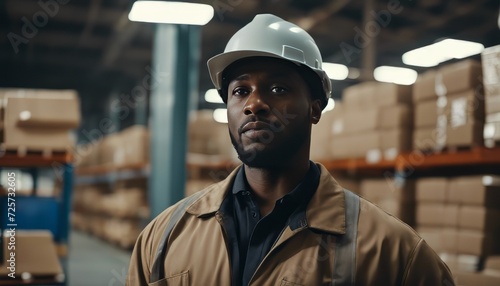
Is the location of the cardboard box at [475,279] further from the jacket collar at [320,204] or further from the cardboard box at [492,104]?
the jacket collar at [320,204]

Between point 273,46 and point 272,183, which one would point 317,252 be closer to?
point 272,183

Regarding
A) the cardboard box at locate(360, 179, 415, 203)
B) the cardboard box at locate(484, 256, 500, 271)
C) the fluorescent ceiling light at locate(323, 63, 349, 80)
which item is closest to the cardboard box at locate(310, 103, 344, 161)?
the cardboard box at locate(360, 179, 415, 203)

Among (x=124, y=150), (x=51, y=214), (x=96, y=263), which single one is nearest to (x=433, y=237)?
(x=51, y=214)

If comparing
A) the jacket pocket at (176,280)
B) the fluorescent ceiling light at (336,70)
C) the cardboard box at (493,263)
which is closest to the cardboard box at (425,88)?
the cardboard box at (493,263)

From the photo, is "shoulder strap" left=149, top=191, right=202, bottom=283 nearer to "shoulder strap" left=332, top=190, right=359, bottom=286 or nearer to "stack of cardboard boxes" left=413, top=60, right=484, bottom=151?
"shoulder strap" left=332, top=190, right=359, bottom=286

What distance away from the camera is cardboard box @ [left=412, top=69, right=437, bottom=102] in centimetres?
513

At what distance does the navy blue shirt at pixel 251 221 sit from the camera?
182cm

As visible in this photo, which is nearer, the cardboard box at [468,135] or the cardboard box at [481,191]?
the cardboard box at [481,191]

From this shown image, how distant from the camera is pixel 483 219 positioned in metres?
4.43

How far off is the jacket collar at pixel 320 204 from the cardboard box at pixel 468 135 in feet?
9.96

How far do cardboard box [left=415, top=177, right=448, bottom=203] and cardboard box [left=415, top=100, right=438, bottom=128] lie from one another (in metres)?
0.55

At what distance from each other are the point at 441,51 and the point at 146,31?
616 cm

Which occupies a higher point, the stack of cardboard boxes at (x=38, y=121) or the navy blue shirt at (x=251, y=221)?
the stack of cardboard boxes at (x=38, y=121)

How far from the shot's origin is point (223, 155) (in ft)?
27.1
